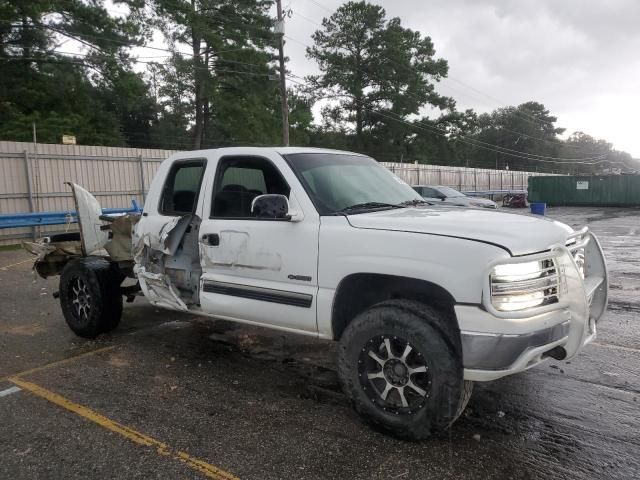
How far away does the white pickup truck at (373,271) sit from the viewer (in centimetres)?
295

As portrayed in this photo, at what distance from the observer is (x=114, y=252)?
5559 mm

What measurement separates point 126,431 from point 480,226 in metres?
2.72

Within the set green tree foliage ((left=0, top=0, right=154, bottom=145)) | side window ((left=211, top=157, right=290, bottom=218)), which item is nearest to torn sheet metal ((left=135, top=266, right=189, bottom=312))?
side window ((left=211, top=157, right=290, bottom=218))

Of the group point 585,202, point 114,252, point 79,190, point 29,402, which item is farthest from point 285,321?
point 585,202

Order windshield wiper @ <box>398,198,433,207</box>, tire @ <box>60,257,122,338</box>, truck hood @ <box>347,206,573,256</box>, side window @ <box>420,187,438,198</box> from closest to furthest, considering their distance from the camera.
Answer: truck hood @ <box>347,206,573,256</box>
windshield wiper @ <box>398,198,433,207</box>
tire @ <box>60,257,122,338</box>
side window @ <box>420,187,438,198</box>

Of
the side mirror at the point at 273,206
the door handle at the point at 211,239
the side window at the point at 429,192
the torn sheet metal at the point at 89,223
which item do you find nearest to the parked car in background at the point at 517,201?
the side window at the point at 429,192

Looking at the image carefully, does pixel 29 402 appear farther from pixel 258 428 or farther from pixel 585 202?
pixel 585 202

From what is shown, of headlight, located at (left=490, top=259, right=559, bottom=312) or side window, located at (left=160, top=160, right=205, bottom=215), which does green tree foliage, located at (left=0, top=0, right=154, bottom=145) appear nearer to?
side window, located at (left=160, top=160, right=205, bottom=215)

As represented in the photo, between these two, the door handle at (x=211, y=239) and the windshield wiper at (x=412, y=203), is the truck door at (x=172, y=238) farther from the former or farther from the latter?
the windshield wiper at (x=412, y=203)

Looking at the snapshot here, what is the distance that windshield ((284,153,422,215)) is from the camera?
3.87m

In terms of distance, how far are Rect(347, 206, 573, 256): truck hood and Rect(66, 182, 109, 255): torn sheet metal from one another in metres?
3.36

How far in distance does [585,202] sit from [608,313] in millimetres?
29231

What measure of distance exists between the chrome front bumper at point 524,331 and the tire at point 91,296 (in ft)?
12.9

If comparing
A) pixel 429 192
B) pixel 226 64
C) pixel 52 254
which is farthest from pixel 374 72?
pixel 52 254
